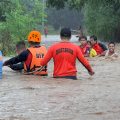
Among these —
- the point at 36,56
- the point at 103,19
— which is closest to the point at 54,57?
the point at 36,56

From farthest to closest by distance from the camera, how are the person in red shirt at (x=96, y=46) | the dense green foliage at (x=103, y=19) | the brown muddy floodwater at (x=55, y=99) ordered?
the dense green foliage at (x=103, y=19) < the person in red shirt at (x=96, y=46) < the brown muddy floodwater at (x=55, y=99)

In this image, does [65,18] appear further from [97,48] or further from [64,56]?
[64,56]

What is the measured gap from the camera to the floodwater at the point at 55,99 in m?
8.36

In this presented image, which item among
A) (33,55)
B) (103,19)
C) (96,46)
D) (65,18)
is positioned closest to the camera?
(33,55)

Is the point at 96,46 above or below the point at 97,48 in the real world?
above

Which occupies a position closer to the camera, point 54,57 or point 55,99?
point 55,99

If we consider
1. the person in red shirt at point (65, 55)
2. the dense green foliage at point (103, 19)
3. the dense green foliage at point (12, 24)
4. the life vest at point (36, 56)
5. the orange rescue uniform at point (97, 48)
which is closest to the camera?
the person in red shirt at point (65, 55)

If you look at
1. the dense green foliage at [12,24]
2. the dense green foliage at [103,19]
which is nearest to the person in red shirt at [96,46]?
the dense green foliage at [12,24]

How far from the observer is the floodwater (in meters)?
8.36

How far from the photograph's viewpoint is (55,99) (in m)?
9.84

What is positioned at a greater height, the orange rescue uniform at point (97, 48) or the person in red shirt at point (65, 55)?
the person in red shirt at point (65, 55)

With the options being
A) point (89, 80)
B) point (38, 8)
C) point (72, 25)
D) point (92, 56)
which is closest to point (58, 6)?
point (38, 8)

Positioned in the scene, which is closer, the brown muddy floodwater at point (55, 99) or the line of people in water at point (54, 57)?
the brown muddy floodwater at point (55, 99)

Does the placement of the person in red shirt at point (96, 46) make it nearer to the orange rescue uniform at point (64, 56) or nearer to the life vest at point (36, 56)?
the life vest at point (36, 56)
